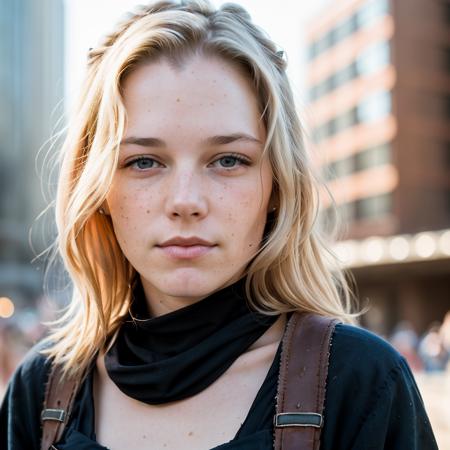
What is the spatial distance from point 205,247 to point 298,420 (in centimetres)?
44

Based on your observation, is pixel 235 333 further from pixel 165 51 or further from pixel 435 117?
pixel 435 117

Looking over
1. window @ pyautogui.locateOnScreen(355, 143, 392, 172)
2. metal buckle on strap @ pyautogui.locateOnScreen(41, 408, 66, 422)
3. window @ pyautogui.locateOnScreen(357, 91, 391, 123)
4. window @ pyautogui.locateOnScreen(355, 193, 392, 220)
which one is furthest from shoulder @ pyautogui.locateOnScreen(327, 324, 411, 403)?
window @ pyautogui.locateOnScreen(357, 91, 391, 123)

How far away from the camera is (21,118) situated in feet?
194

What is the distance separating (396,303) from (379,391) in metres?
37.6

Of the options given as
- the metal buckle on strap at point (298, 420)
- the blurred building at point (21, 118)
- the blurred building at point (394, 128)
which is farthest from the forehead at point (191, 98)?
the blurred building at point (21, 118)

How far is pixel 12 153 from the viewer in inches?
2250

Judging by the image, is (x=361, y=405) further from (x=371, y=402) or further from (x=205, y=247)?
(x=205, y=247)

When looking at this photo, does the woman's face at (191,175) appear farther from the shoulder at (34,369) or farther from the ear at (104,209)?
the shoulder at (34,369)

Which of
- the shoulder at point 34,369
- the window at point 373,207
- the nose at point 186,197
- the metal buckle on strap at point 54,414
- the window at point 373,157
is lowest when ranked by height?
the metal buckle on strap at point 54,414

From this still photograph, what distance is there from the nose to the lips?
0.17 ft

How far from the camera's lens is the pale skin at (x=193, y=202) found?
1.76 meters

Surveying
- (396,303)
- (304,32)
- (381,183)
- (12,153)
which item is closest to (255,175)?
(396,303)

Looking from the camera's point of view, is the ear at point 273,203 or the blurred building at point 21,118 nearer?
the ear at point 273,203

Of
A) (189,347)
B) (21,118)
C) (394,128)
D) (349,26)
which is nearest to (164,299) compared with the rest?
(189,347)
